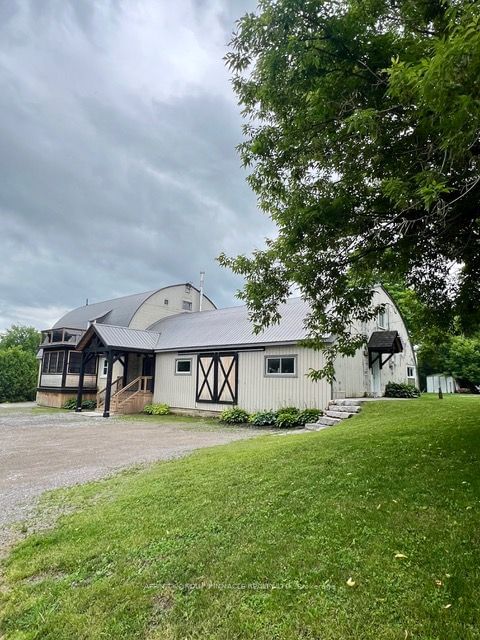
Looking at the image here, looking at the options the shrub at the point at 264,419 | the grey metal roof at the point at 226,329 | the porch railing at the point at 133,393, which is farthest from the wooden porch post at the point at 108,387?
the shrub at the point at 264,419

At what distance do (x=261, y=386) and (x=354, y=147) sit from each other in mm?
12788

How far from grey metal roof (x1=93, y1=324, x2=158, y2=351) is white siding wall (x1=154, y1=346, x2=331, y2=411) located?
1.63 metres

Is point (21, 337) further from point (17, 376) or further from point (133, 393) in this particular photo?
point (133, 393)

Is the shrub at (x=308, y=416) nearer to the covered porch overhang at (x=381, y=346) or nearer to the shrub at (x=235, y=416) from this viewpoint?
the shrub at (x=235, y=416)

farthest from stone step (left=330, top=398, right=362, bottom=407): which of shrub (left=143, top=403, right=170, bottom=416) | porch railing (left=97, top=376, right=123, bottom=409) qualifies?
porch railing (left=97, top=376, right=123, bottom=409)

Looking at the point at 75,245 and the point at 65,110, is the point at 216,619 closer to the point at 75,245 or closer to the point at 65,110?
the point at 65,110

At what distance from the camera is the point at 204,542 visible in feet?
11.6

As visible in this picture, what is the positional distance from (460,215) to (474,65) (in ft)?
8.54

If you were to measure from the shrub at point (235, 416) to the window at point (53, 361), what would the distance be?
1424 centimetres

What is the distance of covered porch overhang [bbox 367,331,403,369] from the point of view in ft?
52.4

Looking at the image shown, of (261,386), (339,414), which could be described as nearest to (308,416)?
(339,414)

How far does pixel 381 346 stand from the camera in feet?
52.5

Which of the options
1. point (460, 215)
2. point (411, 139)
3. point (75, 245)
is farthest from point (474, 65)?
point (75, 245)

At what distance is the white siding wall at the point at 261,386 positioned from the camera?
14.5 m
